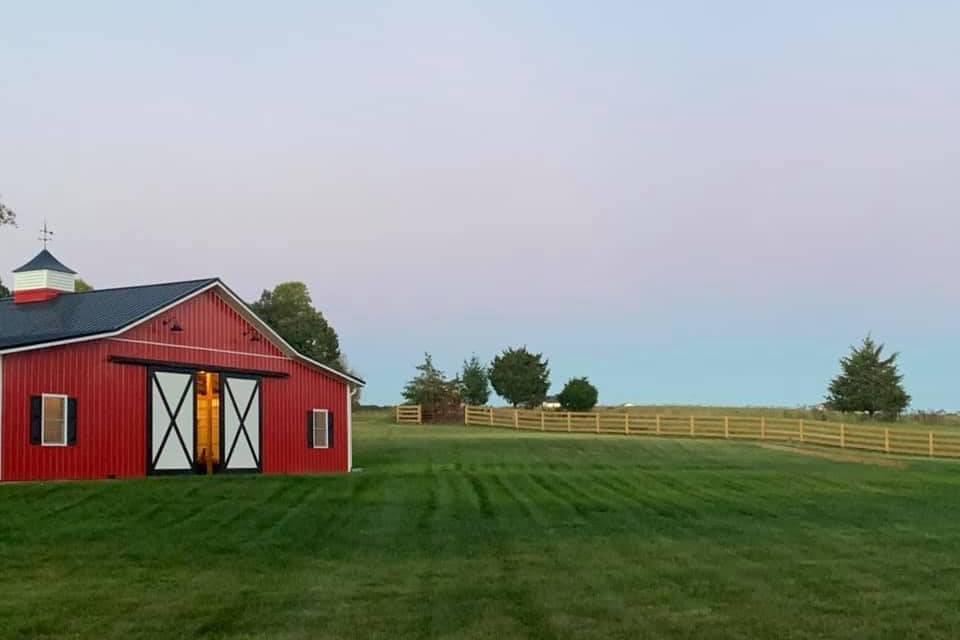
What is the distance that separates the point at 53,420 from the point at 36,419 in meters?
0.51

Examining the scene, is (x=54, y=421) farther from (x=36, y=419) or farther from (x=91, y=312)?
(x=91, y=312)

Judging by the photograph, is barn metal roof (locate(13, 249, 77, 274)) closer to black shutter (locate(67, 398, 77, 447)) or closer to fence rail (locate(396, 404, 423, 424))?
black shutter (locate(67, 398, 77, 447))

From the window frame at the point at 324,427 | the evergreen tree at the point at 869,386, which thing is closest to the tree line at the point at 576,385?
the evergreen tree at the point at 869,386

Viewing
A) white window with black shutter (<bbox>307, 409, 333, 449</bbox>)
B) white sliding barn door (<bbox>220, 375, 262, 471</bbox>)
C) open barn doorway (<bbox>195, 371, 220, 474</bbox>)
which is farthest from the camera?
white window with black shutter (<bbox>307, 409, 333, 449</bbox>)

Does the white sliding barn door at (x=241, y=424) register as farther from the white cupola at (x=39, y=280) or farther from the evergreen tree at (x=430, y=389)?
the evergreen tree at (x=430, y=389)

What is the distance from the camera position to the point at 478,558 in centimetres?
1145

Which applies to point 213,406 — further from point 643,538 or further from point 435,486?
point 643,538

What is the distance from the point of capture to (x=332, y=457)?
95.6ft

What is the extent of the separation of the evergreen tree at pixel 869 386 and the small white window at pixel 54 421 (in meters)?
50.7

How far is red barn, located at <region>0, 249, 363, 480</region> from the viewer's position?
817 inches

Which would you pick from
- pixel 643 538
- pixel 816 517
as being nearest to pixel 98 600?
pixel 643 538

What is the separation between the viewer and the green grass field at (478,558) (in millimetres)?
7930

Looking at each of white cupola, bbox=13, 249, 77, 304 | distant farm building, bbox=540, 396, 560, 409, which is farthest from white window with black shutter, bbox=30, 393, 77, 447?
distant farm building, bbox=540, 396, 560, 409

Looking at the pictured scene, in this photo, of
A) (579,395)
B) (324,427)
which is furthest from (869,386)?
(324,427)
